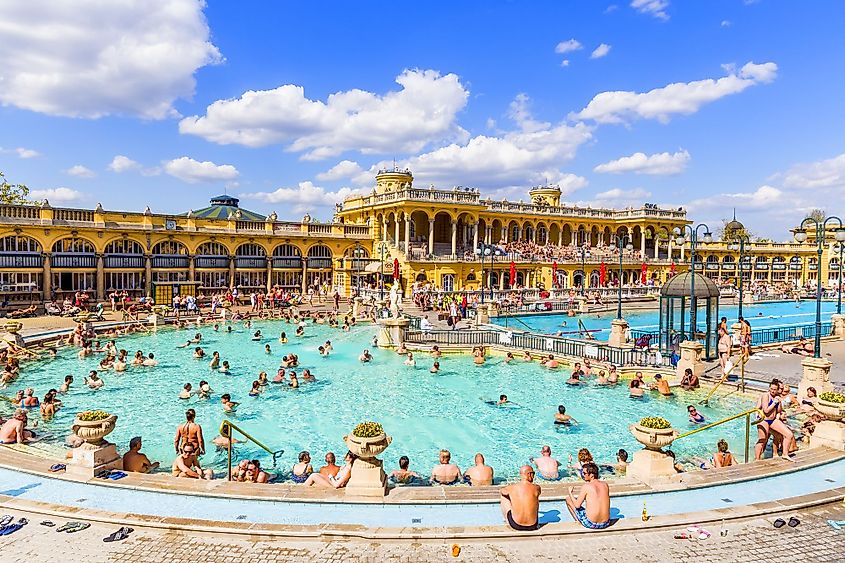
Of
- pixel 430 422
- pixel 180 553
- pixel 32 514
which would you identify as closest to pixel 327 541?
pixel 180 553

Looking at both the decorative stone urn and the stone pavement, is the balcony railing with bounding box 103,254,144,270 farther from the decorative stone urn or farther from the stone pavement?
the decorative stone urn

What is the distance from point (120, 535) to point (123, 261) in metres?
35.2

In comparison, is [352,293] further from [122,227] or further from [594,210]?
[594,210]

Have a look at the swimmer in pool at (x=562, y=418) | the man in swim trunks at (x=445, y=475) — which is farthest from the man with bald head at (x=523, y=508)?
the swimmer in pool at (x=562, y=418)

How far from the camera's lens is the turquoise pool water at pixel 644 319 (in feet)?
113

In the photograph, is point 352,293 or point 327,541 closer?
point 327,541

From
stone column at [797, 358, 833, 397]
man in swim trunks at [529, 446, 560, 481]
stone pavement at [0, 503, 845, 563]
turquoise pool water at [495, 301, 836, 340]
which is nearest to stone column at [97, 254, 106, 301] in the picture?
turquoise pool water at [495, 301, 836, 340]

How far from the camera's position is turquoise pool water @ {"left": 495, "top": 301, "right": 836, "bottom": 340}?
34.3m

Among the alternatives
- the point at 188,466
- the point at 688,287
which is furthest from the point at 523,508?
the point at 688,287

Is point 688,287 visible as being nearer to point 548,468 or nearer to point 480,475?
point 548,468

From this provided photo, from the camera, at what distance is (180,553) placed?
673 centimetres

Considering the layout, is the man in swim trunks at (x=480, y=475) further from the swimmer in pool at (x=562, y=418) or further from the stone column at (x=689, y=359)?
the stone column at (x=689, y=359)

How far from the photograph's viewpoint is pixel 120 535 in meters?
7.08

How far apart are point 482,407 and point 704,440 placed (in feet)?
19.1
